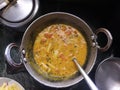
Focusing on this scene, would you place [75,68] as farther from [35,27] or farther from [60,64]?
[35,27]

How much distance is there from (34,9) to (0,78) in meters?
0.38

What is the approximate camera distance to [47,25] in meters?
1.55

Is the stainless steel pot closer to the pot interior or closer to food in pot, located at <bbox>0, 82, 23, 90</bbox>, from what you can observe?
the pot interior

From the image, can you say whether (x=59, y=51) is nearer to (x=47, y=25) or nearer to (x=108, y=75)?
(x=47, y=25)

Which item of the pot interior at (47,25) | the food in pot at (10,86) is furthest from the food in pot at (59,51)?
the food in pot at (10,86)

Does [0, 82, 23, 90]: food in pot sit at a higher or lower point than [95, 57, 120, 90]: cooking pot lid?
lower

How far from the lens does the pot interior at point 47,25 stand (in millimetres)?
1474

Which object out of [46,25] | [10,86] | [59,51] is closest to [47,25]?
[46,25]

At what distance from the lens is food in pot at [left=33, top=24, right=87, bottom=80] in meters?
1.52

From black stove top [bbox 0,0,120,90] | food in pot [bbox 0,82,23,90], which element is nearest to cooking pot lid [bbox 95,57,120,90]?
black stove top [bbox 0,0,120,90]

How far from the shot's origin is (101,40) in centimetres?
156

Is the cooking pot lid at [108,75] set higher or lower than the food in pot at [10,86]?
higher

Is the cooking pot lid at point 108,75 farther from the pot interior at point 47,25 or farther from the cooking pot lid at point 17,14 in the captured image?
the cooking pot lid at point 17,14

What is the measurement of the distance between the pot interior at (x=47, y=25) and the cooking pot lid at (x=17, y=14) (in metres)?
0.07
